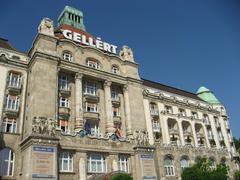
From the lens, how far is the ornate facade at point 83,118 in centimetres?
3669

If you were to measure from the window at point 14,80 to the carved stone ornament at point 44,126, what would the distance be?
29.7 ft

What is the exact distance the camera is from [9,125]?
39.6 metres

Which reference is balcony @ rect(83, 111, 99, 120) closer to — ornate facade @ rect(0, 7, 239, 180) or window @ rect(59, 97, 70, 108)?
ornate facade @ rect(0, 7, 239, 180)

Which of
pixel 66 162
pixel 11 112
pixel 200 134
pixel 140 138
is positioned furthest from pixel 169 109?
pixel 11 112

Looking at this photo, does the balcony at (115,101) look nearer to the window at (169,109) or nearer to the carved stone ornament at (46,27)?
the window at (169,109)

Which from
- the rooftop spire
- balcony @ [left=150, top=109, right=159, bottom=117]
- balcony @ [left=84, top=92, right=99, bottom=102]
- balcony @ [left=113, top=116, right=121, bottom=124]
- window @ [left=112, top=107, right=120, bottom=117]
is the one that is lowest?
balcony @ [left=113, top=116, right=121, bottom=124]

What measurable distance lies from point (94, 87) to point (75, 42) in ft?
31.6

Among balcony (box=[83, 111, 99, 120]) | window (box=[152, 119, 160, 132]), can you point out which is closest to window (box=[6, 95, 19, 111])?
balcony (box=[83, 111, 99, 120])

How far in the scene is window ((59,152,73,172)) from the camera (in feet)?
121

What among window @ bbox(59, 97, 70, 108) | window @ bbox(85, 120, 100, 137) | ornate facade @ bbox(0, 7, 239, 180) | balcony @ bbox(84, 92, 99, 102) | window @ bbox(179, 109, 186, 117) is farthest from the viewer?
window @ bbox(179, 109, 186, 117)

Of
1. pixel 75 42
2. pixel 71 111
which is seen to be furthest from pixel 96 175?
pixel 75 42

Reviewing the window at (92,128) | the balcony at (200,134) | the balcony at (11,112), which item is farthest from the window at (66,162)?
the balcony at (200,134)

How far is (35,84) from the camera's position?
3981 cm

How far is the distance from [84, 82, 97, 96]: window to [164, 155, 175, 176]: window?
62.0 feet
